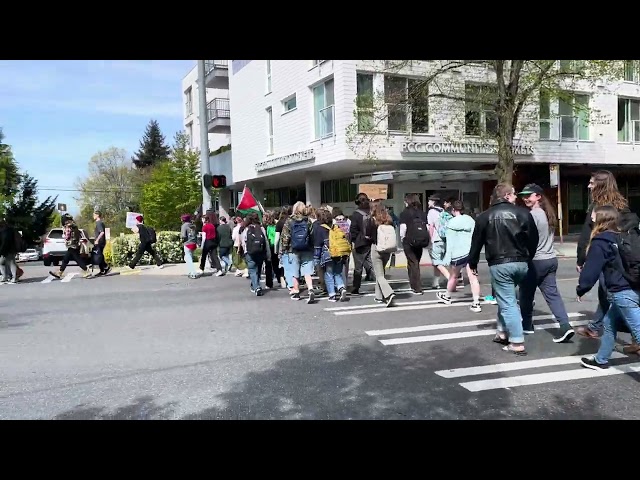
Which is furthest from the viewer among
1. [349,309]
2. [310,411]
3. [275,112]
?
[275,112]

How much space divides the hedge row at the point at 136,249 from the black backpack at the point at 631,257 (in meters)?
12.8

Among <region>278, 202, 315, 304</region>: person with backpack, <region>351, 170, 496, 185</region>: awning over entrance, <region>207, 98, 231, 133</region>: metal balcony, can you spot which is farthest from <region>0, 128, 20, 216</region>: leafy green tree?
<region>278, 202, 315, 304</region>: person with backpack

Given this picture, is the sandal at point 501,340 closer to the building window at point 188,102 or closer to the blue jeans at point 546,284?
the blue jeans at point 546,284

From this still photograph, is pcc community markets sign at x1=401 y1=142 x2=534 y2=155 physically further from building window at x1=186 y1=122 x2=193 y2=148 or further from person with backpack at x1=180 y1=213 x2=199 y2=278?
building window at x1=186 y1=122 x2=193 y2=148

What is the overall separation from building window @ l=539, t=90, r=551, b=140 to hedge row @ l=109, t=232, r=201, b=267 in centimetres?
1176

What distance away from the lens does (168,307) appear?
9000 millimetres

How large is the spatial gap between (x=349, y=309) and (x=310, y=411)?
4201 millimetres

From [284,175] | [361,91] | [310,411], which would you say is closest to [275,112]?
[284,175]

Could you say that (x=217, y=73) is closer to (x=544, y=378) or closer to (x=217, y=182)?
(x=217, y=182)

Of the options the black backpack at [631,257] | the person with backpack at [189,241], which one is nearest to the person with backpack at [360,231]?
the black backpack at [631,257]

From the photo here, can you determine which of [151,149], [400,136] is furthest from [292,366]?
[151,149]

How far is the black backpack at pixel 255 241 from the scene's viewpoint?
9.54 m
